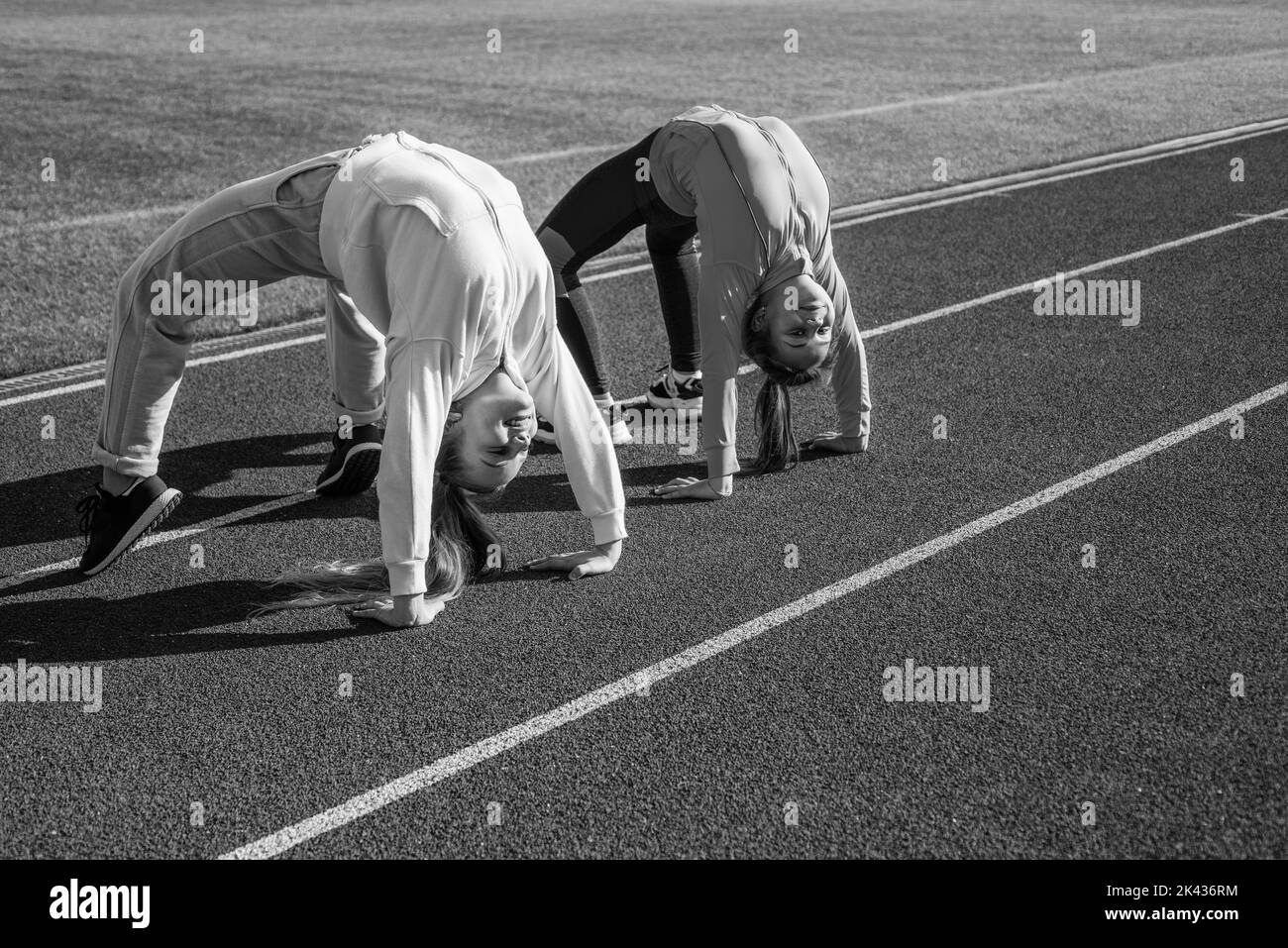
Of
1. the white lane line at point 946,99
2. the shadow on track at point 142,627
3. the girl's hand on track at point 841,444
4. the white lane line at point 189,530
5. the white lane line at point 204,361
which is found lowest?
the shadow on track at point 142,627

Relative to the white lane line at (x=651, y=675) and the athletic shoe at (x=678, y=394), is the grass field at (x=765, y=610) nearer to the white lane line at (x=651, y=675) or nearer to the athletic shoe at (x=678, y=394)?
the white lane line at (x=651, y=675)

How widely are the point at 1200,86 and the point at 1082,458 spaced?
16.4 metres

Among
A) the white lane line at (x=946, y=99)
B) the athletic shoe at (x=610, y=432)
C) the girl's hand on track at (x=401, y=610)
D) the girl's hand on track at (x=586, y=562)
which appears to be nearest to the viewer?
the girl's hand on track at (x=401, y=610)

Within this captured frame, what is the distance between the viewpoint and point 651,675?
518 cm

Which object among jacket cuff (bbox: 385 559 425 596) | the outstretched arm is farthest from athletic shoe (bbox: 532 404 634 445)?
jacket cuff (bbox: 385 559 425 596)

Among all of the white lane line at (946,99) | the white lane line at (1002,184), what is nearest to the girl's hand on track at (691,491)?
the white lane line at (1002,184)

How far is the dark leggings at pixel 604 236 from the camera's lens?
6988mm

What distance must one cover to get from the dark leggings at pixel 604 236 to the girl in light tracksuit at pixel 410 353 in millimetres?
1753

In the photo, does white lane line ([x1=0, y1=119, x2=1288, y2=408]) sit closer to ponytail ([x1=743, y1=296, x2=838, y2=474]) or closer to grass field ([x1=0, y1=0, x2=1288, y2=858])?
grass field ([x1=0, y1=0, x2=1288, y2=858])

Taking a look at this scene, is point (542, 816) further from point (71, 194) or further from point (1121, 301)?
point (71, 194)

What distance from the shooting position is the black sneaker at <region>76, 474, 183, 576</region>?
5.76 m

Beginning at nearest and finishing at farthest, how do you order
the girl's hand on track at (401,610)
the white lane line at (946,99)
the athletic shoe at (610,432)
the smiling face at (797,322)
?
the girl's hand on track at (401,610) → the smiling face at (797,322) → the athletic shoe at (610,432) → the white lane line at (946,99)
